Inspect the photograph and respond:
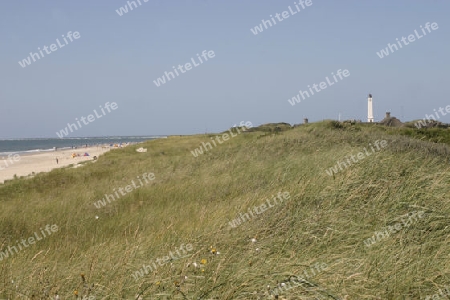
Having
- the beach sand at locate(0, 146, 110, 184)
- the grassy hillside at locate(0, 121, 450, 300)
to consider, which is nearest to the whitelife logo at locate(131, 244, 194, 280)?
the grassy hillside at locate(0, 121, 450, 300)

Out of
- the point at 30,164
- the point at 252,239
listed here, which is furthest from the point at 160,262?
the point at 30,164

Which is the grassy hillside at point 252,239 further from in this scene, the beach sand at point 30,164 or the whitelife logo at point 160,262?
the beach sand at point 30,164

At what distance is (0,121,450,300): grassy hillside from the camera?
3598 mm

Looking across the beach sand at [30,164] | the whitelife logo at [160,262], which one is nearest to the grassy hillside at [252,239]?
the whitelife logo at [160,262]

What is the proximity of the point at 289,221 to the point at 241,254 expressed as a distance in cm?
128

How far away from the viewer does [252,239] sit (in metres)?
4.73

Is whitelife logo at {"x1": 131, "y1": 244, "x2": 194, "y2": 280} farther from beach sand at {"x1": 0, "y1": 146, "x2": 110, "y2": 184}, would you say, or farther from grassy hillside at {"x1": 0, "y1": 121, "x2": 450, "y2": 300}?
beach sand at {"x1": 0, "y1": 146, "x2": 110, "y2": 184}

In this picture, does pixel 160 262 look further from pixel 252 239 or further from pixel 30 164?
pixel 30 164

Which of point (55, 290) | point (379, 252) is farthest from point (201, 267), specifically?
point (379, 252)

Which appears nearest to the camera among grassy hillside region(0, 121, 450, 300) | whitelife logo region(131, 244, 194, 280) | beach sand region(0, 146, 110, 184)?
grassy hillside region(0, 121, 450, 300)

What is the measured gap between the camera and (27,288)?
3.73m

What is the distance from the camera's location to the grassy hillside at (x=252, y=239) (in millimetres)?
3598

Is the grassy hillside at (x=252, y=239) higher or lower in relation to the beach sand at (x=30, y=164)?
lower

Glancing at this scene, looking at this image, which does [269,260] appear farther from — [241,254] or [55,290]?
[55,290]
